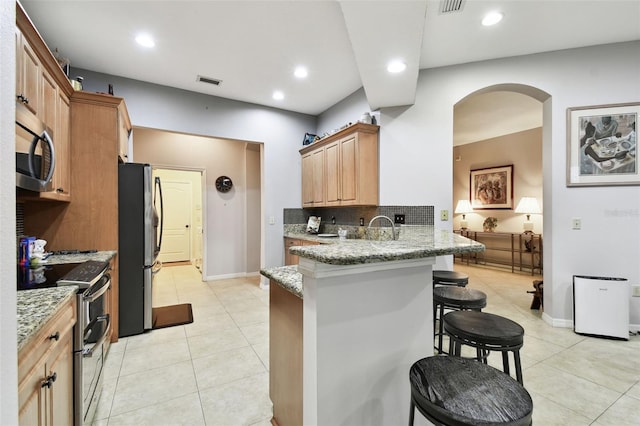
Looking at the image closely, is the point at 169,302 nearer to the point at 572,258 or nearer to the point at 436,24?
the point at 436,24

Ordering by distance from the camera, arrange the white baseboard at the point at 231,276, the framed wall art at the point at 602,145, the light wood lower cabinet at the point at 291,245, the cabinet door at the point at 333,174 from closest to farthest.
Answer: the framed wall art at the point at 602,145 < the cabinet door at the point at 333,174 < the light wood lower cabinet at the point at 291,245 < the white baseboard at the point at 231,276

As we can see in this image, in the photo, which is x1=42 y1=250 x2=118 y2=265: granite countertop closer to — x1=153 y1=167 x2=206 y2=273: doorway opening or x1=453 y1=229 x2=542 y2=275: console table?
x1=153 y1=167 x2=206 y2=273: doorway opening

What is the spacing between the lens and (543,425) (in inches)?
62.5

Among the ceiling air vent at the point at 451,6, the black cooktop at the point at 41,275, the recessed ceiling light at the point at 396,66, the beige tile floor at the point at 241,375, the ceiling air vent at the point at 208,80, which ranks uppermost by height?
the ceiling air vent at the point at 208,80

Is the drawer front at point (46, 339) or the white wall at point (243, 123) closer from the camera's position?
the drawer front at point (46, 339)

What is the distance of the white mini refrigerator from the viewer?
261cm

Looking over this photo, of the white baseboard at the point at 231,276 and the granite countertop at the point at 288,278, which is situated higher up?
the granite countertop at the point at 288,278

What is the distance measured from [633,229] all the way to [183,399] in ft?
14.0

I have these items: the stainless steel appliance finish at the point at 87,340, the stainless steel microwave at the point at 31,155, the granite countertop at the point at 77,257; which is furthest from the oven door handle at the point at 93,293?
the stainless steel microwave at the point at 31,155

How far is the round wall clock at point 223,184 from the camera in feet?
17.5

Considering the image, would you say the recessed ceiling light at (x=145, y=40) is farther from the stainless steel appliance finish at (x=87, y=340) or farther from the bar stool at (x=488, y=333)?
the bar stool at (x=488, y=333)

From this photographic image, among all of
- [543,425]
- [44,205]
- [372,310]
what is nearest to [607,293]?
[543,425]

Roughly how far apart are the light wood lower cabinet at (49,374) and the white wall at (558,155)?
10.0 feet

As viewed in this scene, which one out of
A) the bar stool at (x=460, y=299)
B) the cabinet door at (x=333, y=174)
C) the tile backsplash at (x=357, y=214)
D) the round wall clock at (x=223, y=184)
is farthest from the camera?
the round wall clock at (x=223, y=184)
